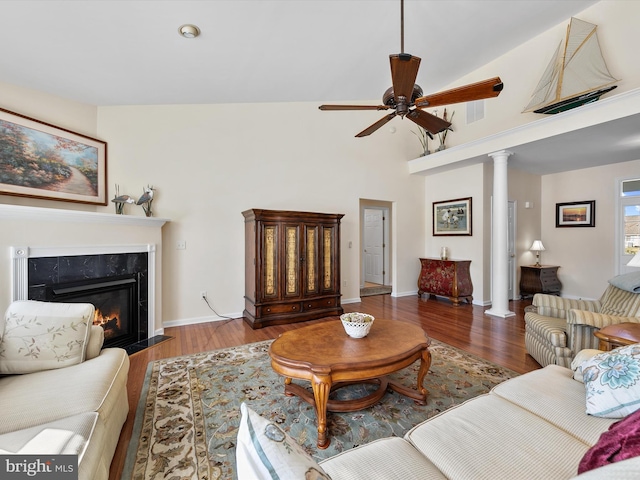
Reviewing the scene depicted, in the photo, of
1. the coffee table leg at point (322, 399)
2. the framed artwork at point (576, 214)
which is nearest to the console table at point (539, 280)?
the framed artwork at point (576, 214)

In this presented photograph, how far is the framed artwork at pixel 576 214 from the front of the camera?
207 inches

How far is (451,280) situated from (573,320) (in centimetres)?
286

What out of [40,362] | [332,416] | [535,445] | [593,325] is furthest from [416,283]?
[40,362]

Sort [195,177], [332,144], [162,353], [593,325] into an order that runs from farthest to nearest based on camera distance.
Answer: [332,144] < [195,177] < [162,353] < [593,325]

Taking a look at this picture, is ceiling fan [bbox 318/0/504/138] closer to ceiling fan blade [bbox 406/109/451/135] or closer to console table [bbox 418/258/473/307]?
ceiling fan blade [bbox 406/109/451/135]

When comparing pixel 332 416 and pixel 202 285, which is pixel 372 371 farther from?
pixel 202 285

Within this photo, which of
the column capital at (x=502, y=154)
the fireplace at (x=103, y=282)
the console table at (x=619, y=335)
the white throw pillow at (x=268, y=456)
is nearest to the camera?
the white throw pillow at (x=268, y=456)

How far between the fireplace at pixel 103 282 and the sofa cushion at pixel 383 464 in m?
3.00

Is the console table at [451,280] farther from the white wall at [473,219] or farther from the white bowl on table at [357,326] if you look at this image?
the white bowl on table at [357,326]

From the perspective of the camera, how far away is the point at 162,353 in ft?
10.0

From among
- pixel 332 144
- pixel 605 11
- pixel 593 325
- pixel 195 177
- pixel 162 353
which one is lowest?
pixel 162 353

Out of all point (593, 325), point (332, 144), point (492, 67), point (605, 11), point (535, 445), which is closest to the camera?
point (535, 445)

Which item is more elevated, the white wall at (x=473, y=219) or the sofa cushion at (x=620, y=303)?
the white wall at (x=473, y=219)

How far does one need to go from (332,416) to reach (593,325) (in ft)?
6.67
